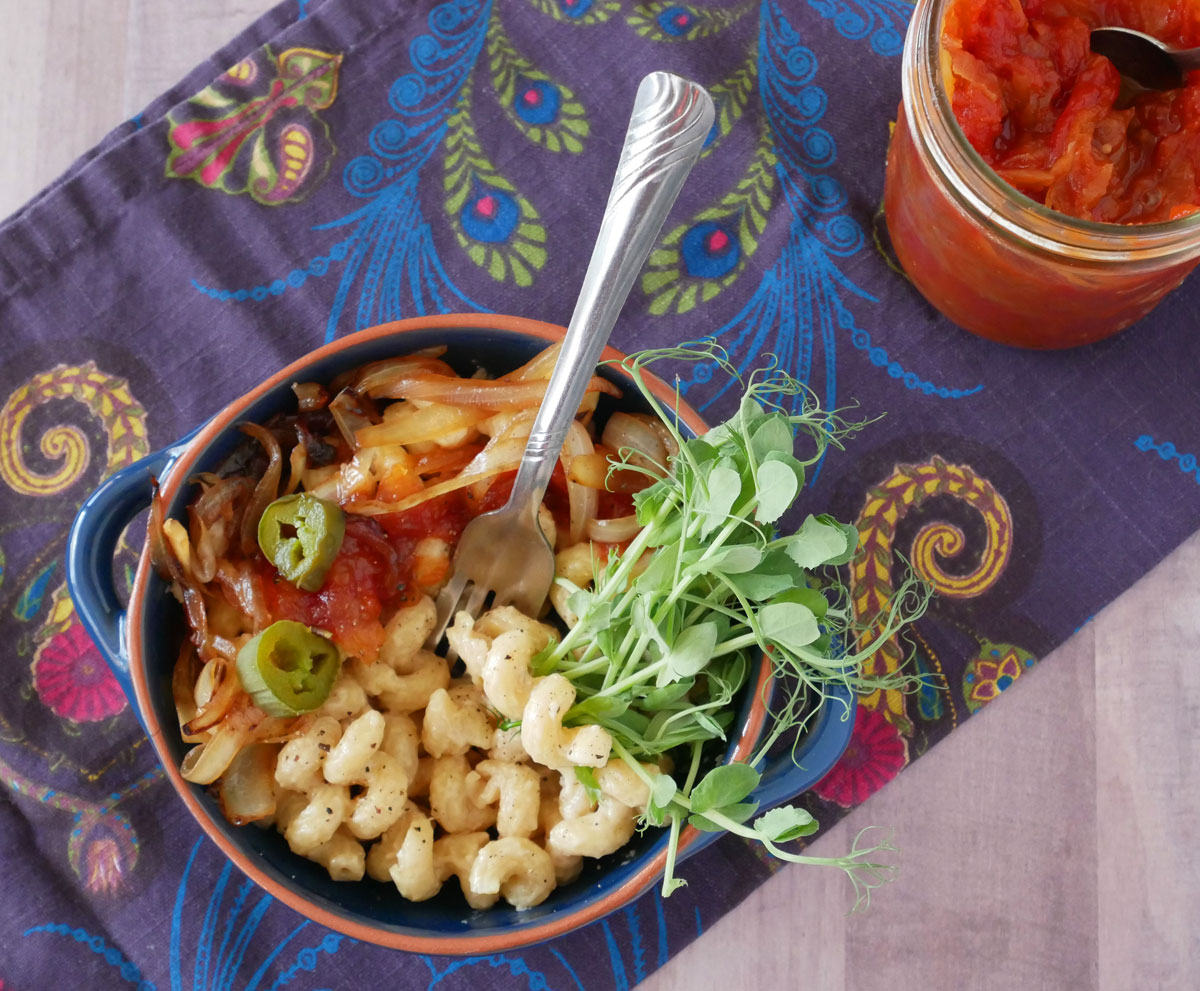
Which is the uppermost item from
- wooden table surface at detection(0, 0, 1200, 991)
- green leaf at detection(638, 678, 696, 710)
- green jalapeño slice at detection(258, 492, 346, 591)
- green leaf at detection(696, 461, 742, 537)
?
green jalapeño slice at detection(258, 492, 346, 591)

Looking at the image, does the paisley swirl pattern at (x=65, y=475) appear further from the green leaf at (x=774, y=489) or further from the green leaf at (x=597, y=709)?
the green leaf at (x=774, y=489)

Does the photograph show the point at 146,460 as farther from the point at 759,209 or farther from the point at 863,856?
the point at 863,856

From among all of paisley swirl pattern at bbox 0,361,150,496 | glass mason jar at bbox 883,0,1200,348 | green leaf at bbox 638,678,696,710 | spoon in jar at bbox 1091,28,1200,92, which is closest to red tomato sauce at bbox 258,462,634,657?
green leaf at bbox 638,678,696,710

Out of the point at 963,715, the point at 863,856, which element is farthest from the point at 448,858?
the point at 963,715

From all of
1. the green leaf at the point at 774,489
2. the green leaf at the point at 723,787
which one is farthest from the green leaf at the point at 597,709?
the green leaf at the point at 774,489

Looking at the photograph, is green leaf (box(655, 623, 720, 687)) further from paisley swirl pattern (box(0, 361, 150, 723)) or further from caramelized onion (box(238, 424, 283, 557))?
paisley swirl pattern (box(0, 361, 150, 723))

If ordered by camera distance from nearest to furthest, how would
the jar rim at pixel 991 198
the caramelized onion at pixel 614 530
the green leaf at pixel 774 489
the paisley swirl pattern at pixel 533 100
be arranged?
the green leaf at pixel 774 489
the jar rim at pixel 991 198
the caramelized onion at pixel 614 530
the paisley swirl pattern at pixel 533 100

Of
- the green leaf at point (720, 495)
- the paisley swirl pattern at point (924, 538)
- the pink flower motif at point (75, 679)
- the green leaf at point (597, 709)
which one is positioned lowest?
the paisley swirl pattern at point (924, 538)
